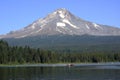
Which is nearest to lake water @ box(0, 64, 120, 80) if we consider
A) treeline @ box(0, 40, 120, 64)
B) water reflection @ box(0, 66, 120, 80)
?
water reflection @ box(0, 66, 120, 80)

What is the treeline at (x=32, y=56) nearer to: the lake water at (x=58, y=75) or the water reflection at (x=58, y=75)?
the lake water at (x=58, y=75)

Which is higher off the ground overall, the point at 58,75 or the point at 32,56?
the point at 32,56

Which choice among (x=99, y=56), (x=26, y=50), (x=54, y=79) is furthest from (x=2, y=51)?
(x=54, y=79)

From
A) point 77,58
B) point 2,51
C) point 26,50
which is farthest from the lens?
point 77,58

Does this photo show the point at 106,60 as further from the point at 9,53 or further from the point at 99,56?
the point at 9,53

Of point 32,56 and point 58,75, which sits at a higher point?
point 32,56

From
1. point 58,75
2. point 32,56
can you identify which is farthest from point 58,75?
point 32,56

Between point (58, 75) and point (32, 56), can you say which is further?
point (32, 56)

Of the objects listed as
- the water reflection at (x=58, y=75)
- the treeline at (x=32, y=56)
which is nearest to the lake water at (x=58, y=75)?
the water reflection at (x=58, y=75)

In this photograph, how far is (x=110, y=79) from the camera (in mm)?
65625

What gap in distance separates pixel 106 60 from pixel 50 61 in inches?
1467

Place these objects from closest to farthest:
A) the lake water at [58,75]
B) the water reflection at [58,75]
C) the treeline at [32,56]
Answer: the water reflection at [58,75]
the lake water at [58,75]
the treeline at [32,56]

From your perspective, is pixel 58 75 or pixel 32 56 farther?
pixel 32 56

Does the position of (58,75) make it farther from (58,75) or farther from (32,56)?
(32,56)
